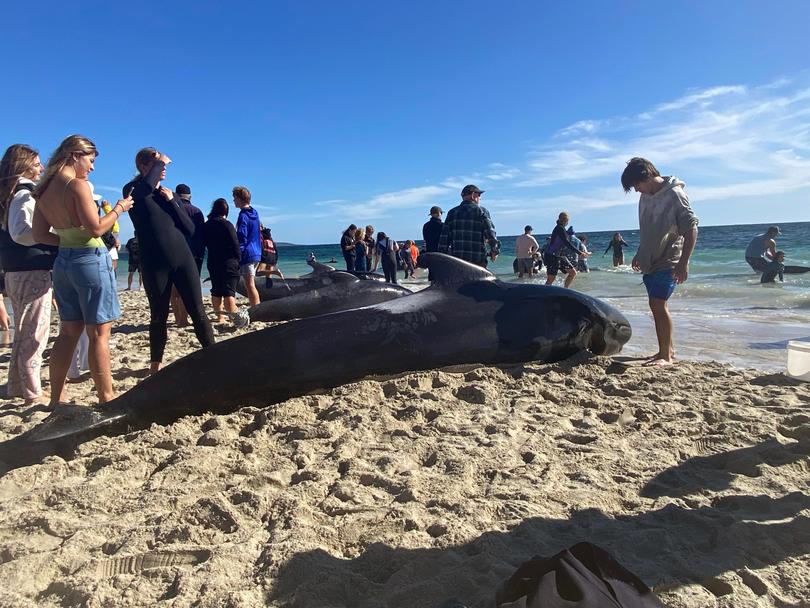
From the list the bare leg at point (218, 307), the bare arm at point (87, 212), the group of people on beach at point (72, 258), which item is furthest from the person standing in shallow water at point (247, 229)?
the bare arm at point (87, 212)

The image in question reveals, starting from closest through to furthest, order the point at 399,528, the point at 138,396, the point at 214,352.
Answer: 1. the point at 399,528
2. the point at 138,396
3. the point at 214,352

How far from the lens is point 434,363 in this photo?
5.20 meters

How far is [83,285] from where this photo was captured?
4113 mm

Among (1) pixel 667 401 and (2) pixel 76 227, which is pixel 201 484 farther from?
(1) pixel 667 401

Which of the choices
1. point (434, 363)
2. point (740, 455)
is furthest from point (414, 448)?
point (740, 455)

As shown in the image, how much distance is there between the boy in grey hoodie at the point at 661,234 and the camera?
5.59 meters

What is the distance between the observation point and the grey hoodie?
220 inches

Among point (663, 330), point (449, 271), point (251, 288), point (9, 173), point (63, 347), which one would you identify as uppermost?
point (9, 173)

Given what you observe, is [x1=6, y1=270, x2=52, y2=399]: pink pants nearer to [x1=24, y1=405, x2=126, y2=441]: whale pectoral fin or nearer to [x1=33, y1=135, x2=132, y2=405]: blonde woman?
[x1=33, y1=135, x2=132, y2=405]: blonde woman

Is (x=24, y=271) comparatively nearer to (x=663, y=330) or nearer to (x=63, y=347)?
(x=63, y=347)

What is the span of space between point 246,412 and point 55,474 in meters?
1.31

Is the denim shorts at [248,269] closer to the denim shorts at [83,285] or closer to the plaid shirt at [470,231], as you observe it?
the plaid shirt at [470,231]

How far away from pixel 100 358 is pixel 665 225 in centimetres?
519

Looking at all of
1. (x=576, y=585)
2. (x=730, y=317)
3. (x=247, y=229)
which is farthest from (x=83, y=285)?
(x=730, y=317)
